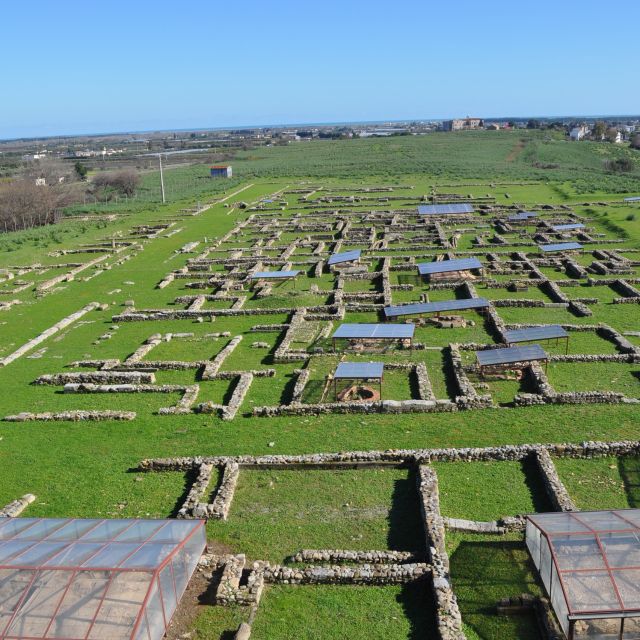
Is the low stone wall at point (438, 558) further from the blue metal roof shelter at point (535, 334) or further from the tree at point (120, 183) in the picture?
the tree at point (120, 183)

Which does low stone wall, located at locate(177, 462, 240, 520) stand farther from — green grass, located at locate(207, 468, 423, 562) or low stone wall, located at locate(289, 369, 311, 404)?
low stone wall, located at locate(289, 369, 311, 404)

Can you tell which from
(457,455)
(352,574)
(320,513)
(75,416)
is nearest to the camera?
(352,574)

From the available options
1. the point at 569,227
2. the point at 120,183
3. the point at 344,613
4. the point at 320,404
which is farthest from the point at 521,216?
the point at 120,183

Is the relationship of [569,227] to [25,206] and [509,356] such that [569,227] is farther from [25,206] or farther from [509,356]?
[25,206]

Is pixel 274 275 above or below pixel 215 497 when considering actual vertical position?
above

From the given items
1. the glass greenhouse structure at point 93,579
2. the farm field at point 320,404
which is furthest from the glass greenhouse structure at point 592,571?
the glass greenhouse structure at point 93,579

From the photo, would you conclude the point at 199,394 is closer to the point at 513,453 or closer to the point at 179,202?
the point at 513,453

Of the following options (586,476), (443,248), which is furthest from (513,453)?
(443,248)

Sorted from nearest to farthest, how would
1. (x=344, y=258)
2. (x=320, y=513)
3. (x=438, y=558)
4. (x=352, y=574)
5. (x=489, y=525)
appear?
1. (x=352, y=574)
2. (x=438, y=558)
3. (x=489, y=525)
4. (x=320, y=513)
5. (x=344, y=258)

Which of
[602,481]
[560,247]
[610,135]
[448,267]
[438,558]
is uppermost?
[610,135]
